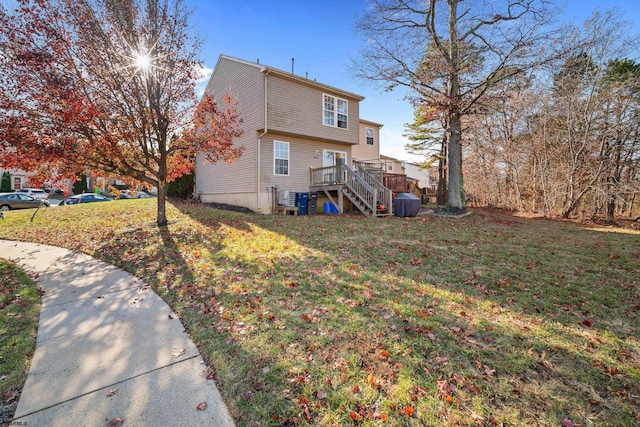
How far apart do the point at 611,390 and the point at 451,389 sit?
4.46ft

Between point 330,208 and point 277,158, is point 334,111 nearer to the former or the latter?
point 277,158

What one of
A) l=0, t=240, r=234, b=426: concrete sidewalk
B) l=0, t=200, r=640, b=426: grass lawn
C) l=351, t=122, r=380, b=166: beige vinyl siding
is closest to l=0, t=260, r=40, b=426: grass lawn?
l=0, t=240, r=234, b=426: concrete sidewalk

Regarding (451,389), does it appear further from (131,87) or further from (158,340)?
(131,87)

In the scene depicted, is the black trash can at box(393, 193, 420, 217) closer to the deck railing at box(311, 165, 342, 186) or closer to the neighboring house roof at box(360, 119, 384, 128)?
the deck railing at box(311, 165, 342, 186)

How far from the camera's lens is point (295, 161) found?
47.9 ft

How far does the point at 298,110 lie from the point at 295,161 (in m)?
2.48

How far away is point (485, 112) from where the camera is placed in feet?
46.8

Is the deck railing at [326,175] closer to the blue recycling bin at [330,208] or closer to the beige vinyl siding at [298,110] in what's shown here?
the blue recycling bin at [330,208]

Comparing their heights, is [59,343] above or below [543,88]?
below

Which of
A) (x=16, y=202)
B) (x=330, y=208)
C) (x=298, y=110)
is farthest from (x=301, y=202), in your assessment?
(x=16, y=202)

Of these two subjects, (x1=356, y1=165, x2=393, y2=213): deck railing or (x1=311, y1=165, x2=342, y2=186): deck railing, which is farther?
(x1=311, y1=165, x2=342, y2=186): deck railing

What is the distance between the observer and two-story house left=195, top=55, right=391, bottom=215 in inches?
517

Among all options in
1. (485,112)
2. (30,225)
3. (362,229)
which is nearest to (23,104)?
(30,225)

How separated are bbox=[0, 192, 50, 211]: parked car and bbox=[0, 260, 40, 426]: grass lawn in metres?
18.1
